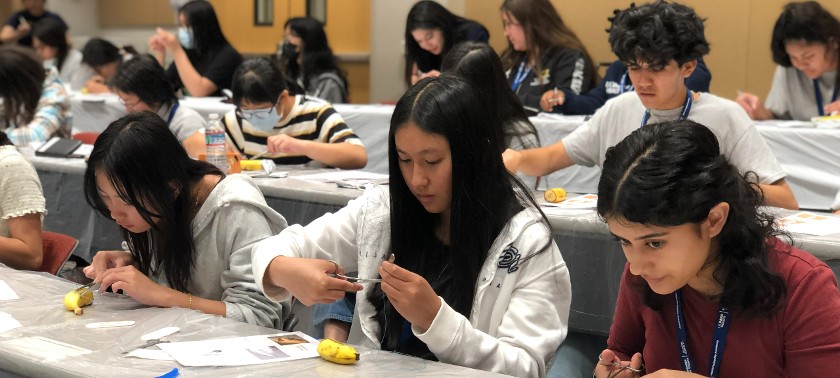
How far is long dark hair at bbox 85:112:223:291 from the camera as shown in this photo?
2.16 m

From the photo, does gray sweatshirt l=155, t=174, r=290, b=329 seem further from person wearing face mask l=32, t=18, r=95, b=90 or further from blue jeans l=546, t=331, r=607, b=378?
person wearing face mask l=32, t=18, r=95, b=90

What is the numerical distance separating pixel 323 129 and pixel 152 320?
218cm

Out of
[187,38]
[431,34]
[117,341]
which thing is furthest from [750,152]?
[187,38]

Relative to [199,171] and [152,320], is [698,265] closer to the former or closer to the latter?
[152,320]

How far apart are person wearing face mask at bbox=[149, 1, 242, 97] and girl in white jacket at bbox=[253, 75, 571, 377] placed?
4.53m

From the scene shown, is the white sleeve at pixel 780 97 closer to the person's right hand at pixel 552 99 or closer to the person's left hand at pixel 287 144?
the person's right hand at pixel 552 99

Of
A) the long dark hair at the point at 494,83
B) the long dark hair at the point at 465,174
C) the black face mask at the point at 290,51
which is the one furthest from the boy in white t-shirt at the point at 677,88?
the black face mask at the point at 290,51

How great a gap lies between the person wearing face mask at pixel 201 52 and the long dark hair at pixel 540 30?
2119 millimetres

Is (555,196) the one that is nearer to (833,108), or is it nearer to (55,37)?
(833,108)

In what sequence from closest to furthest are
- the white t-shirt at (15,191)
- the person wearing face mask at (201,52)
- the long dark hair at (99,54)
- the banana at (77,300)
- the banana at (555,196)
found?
the banana at (77,300) → the white t-shirt at (15,191) → the banana at (555,196) → the person wearing face mask at (201,52) → the long dark hair at (99,54)

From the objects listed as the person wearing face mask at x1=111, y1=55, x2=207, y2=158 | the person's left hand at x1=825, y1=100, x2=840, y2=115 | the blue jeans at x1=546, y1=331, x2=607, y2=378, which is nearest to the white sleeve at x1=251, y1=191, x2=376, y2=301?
the blue jeans at x1=546, y1=331, x2=607, y2=378

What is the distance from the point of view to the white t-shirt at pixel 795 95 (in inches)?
→ 197

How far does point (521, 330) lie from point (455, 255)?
207 mm

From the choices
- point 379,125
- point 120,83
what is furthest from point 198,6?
point 120,83
